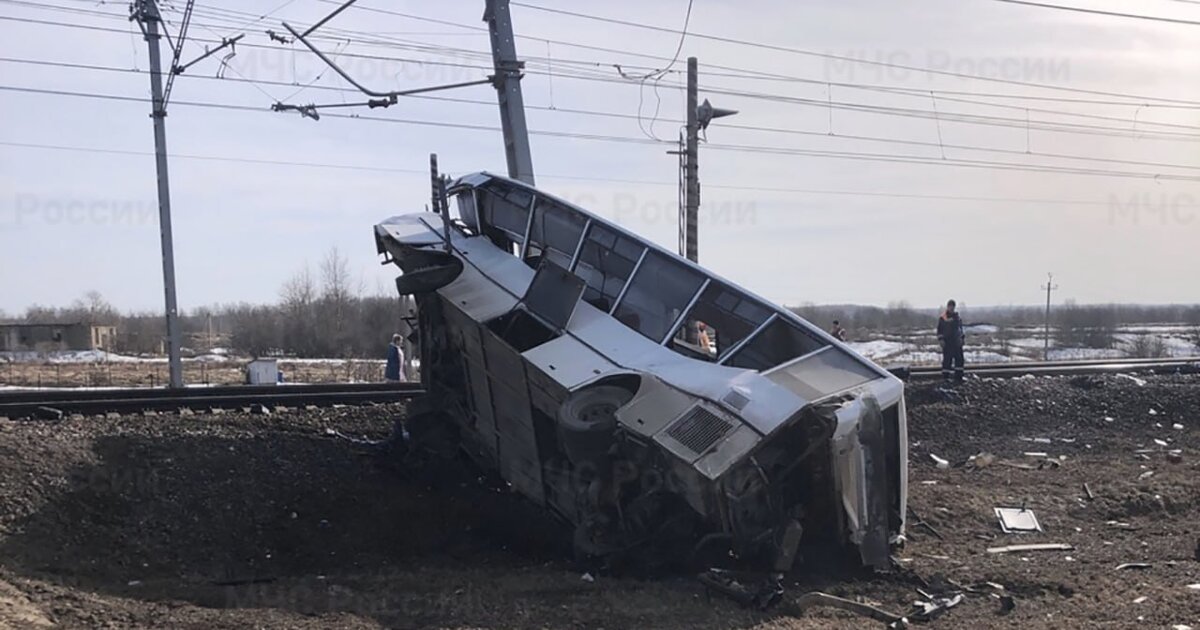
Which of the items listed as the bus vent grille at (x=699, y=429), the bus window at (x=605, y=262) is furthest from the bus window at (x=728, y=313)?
the bus vent grille at (x=699, y=429)

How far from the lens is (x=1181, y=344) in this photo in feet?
190

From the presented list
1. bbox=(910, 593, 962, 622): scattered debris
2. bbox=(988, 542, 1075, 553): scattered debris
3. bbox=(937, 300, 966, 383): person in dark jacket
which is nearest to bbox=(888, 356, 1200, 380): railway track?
bbox=(937, 300, 966, 383): person in dark jacket

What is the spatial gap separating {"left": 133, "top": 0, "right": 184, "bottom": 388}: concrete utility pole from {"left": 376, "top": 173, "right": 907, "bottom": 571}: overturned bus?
403 inches

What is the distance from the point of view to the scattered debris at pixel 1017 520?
9366mm

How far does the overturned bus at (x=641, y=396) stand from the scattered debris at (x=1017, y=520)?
2.41 metres

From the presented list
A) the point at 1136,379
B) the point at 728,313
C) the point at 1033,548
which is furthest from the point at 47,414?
the point at 1136,379

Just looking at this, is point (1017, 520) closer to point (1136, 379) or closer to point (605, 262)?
point (605, 262)

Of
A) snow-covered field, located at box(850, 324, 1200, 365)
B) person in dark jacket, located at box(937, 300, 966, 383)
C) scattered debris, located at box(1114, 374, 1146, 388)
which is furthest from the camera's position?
snow-covered field, located at box(850, 324, 1200, 365)

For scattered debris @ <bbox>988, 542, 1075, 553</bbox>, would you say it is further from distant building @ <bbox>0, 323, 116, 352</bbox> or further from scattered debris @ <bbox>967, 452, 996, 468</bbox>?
distant building @ <bbox>0, 323, 116, 352</bbox>

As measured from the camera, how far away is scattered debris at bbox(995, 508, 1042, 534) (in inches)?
369

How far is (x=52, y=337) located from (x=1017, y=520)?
53.7 m

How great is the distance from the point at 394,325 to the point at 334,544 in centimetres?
4440

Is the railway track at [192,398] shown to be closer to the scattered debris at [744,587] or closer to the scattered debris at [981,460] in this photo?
the scattered debris at [981,460]

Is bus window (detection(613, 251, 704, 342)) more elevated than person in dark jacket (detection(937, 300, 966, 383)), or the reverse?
bus window (detection(613, 251, 704, 342))
